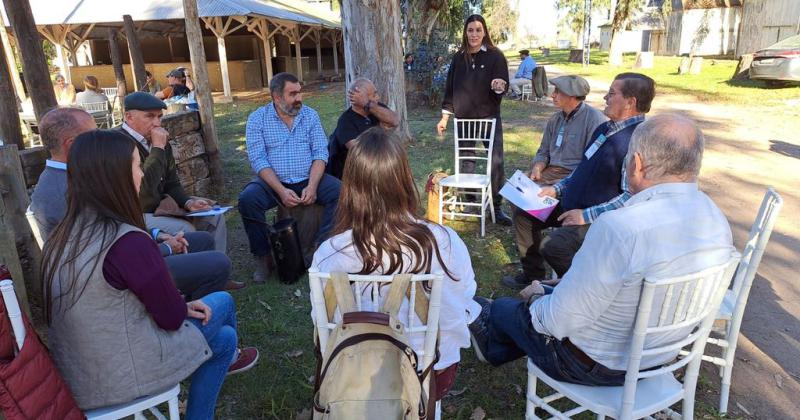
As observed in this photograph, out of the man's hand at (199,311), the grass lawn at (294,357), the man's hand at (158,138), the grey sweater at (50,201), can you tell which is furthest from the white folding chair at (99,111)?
the man's hand at (199,311)

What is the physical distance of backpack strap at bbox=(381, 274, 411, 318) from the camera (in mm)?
1617

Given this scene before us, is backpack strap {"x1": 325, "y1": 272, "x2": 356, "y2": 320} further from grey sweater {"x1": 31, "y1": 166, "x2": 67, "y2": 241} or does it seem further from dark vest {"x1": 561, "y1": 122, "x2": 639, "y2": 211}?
dark vest {"x1": 561, "y1": 122, "x2": 639, "y2": 211}

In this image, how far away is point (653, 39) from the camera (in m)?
37.0

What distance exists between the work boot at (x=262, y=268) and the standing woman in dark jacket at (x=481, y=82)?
2341 millimetres

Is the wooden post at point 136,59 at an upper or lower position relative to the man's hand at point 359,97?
upper

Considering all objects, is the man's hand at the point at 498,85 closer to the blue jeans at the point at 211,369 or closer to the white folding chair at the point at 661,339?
the white folding chair at the point at 661,339

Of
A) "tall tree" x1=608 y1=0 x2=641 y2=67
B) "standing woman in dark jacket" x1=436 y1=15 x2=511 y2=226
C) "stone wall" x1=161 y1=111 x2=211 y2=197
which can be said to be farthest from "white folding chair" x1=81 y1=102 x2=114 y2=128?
"tall tree" x1=608 y1=0 x2=641 y2=67

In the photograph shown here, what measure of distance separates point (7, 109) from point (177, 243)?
228 cm

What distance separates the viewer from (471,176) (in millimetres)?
5102

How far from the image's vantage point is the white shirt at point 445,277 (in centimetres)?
182

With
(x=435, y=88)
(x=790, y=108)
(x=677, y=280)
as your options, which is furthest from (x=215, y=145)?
(x=790, y=108)

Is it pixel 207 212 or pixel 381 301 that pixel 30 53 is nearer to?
pixel 207 212

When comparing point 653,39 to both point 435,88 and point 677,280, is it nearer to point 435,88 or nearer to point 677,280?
point 435,88

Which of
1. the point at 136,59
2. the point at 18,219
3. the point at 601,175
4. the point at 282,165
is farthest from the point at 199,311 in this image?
the point at 136,59
